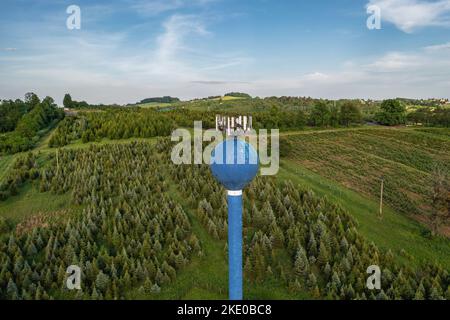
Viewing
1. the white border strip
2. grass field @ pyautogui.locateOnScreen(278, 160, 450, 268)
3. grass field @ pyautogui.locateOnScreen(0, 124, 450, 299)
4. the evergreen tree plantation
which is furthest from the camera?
grass field @ pyautogui.locateOnScreen(278, 160, 450, 268)

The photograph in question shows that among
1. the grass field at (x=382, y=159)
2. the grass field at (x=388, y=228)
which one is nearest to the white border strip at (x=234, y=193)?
the grass field at (x=388, y=228)

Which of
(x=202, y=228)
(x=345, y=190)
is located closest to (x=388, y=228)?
(x=345, y=190)

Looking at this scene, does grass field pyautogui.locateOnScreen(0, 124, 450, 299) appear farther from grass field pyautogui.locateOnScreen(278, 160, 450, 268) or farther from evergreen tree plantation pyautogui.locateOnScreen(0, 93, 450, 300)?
evergreen tree plantation pyautogui.locateOnScreen(0, 93, 450, 300)

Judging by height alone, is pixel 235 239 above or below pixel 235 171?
below

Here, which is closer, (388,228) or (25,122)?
(388,228)

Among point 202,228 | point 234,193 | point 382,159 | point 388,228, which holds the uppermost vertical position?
point 234,193

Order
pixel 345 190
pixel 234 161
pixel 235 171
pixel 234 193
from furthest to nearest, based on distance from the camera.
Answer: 1. pixel 345 190
2. pixel 234 193
3. pixel 235 171
4. pixel 234 161

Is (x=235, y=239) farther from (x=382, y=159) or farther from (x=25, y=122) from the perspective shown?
(x=25, y=122)

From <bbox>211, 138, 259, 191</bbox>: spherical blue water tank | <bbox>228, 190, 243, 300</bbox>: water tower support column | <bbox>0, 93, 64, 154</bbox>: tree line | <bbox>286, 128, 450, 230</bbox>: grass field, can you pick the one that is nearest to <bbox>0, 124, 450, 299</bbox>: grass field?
<bbox>286, 128, 450, 230</bbox>: grass field
